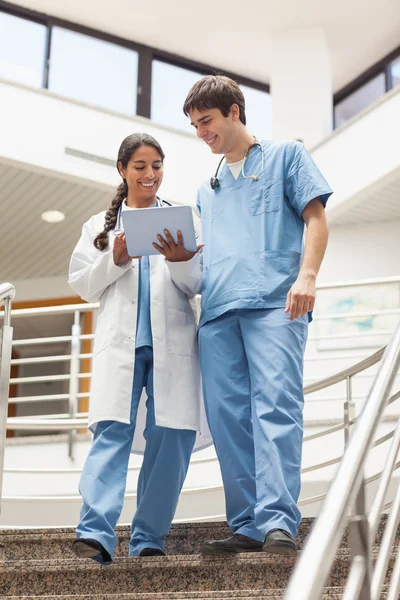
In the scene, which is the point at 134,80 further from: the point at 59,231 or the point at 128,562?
the point at 128,562

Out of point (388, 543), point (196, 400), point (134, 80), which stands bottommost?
point (388, 543)

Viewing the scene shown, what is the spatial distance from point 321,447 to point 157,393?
3.07 metres

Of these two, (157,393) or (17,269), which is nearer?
(157,393)

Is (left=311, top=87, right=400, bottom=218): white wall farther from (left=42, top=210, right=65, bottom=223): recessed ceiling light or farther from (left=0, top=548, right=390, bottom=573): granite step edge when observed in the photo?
(left=0, top=548, right=390, bottom=573): granite step edge

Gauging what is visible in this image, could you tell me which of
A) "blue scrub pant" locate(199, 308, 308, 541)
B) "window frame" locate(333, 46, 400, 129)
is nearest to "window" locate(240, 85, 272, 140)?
"window frame" locate(333, 46, 400, 129)

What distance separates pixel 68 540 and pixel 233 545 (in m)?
0.60

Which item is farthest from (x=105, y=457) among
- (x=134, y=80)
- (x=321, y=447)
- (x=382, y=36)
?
(x=382, y=36)

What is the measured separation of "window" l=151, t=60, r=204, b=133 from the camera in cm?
882

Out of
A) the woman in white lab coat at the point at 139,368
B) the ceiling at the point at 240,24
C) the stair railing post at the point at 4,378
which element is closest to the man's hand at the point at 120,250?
the woman in white lab coat at the point at 139,368

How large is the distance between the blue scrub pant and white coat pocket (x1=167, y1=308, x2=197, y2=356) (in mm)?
67

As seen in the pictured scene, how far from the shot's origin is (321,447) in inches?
210

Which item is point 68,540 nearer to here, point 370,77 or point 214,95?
point 214,95

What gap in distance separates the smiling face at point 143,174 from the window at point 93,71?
565 cm

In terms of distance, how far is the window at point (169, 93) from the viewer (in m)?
8.82
